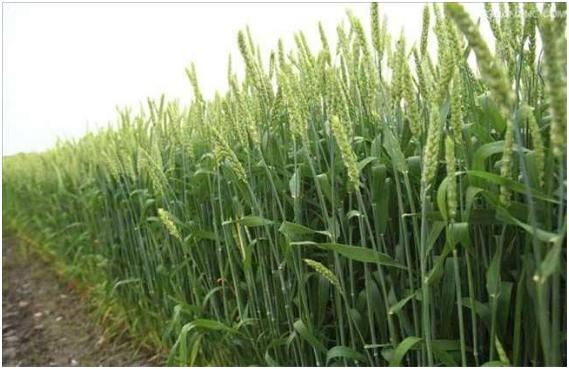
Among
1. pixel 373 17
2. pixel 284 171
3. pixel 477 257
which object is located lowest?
pixel 477 257

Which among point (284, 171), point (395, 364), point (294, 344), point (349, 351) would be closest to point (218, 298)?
point (294, 344)

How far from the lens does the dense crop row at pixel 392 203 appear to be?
0.76 metres

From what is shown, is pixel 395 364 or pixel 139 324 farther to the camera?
pixel 139 324

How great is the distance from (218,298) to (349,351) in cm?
78

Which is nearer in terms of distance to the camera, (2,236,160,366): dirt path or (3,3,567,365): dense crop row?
(3,3,567,365): dense crop row

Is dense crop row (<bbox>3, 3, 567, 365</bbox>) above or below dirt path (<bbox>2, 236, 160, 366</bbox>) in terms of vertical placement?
above

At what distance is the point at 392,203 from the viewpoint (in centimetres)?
117

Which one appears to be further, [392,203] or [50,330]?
[50,330]

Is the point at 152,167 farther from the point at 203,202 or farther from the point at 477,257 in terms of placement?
the point at 477,257

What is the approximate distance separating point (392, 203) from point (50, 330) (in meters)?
2.32

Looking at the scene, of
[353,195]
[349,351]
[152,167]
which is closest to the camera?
[349,351]

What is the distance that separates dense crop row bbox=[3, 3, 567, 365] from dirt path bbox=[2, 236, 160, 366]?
67 centimetres

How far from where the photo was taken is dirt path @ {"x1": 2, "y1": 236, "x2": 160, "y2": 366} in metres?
2.47

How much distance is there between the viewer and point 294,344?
1.34 meters
